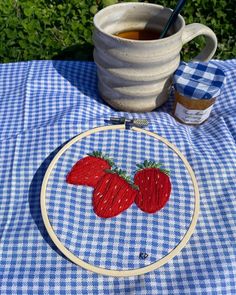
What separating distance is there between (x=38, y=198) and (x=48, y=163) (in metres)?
0.13

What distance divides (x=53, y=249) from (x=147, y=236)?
0.27 meters

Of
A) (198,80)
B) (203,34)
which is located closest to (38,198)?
(198,80)

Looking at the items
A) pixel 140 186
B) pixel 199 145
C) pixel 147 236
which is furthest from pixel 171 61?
pixel 147 236

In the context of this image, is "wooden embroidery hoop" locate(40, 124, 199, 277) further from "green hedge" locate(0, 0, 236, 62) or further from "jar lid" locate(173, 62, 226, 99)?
"green hedge" locate(0, 0, 236, 62)

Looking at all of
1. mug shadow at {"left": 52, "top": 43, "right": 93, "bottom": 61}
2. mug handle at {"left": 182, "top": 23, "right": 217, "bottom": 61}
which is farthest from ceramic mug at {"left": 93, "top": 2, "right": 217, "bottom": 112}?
mug shadow at {"left": 52, "top": 43, "right": 93, "bottom": 61}

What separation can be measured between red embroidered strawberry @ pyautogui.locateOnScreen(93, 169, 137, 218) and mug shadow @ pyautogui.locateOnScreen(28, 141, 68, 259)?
162 mm

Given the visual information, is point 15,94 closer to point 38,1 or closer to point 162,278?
point 38,1

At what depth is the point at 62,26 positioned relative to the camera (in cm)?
201

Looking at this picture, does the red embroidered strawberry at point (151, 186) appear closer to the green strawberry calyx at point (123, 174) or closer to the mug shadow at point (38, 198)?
the green strawberry calyx at point (123, 174)

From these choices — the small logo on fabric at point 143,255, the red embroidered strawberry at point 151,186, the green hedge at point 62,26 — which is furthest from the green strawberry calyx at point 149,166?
the green hedge at point 62,26

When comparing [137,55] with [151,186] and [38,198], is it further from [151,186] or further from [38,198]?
[38,198]

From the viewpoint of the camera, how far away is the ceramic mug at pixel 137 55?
122cm

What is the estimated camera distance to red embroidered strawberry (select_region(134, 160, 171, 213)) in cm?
113

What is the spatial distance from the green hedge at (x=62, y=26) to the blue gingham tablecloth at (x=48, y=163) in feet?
0.82
